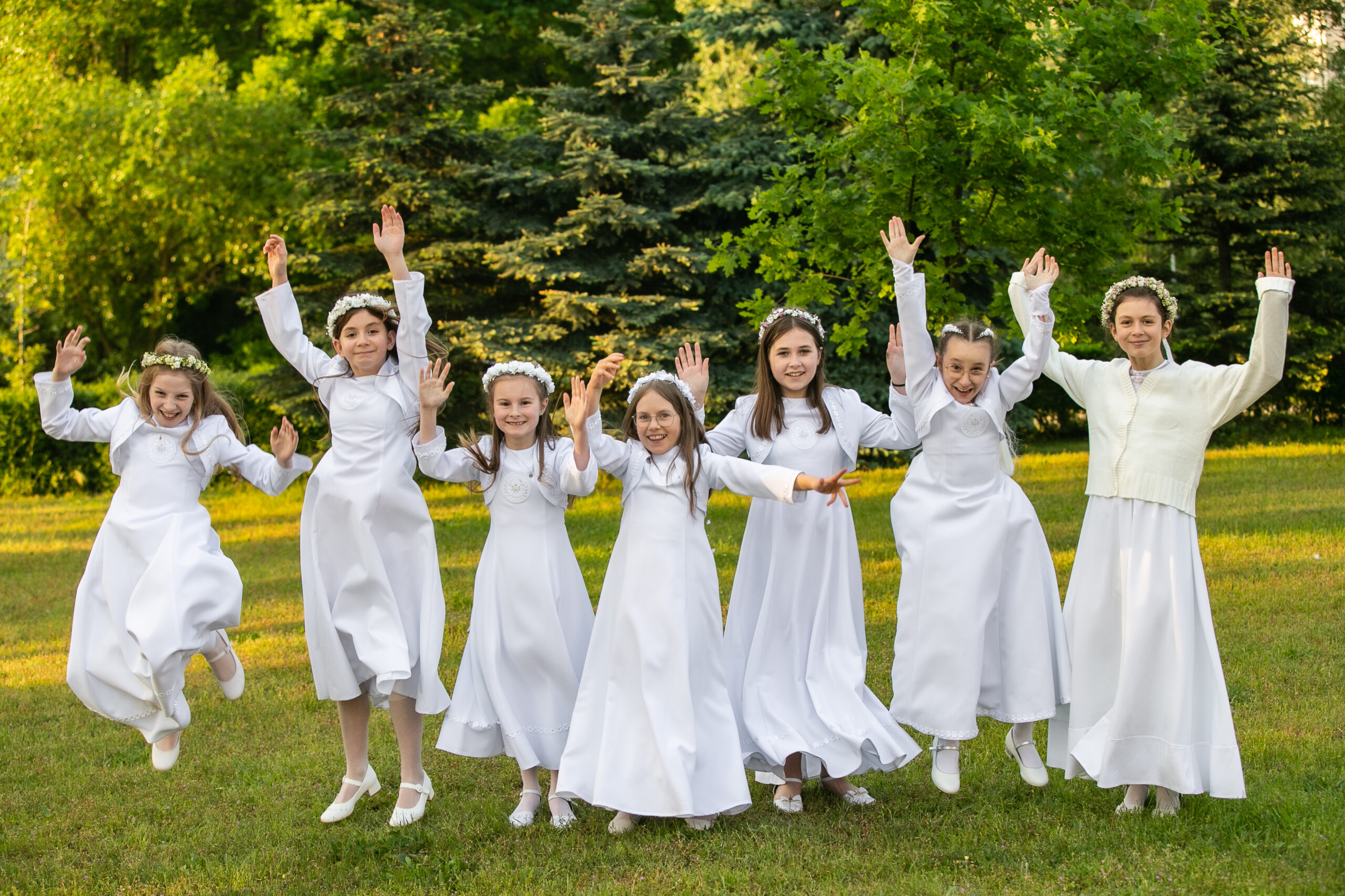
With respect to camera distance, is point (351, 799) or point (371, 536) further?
point (351, 799)

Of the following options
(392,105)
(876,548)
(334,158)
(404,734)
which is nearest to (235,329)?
(334,158)

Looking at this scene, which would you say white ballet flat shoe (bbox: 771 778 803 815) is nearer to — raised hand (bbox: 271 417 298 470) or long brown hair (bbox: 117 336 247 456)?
raised hand (bbox: 271 417 298 470)

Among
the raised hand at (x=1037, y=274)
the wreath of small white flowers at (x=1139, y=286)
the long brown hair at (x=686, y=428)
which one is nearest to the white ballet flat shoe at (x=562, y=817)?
the long brown hair at (x=686, y=428)

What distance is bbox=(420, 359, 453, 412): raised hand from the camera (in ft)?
16.8

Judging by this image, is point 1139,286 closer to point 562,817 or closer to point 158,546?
Answer: point 562,817

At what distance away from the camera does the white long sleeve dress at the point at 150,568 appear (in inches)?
205

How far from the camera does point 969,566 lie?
520cm

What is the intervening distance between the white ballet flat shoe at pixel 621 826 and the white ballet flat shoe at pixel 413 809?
2.93 ft

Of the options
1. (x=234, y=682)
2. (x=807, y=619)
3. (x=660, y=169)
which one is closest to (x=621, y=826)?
(x=807, y=619)

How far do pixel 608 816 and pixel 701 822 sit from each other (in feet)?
1.65

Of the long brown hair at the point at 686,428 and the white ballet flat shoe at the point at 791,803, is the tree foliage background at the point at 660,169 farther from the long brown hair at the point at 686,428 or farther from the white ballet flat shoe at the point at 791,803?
the white ballet flat shoe at the point at 791,803

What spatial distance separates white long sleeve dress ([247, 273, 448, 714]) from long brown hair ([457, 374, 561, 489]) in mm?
303

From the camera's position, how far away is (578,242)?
16.7 meters

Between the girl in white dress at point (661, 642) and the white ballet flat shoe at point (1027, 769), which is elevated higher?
the girl in white dress at point (661, 642)
